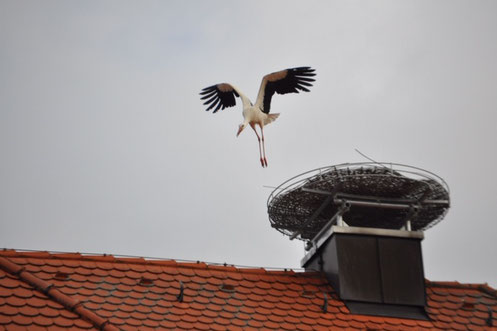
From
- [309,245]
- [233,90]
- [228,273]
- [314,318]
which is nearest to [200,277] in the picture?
[228,273]

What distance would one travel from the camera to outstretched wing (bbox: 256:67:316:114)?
15.2 metres

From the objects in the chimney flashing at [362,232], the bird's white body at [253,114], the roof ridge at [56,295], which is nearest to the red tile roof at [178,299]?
the roof ridge at [56,295]

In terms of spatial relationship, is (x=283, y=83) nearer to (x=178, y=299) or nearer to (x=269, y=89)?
(x=269, y=89)

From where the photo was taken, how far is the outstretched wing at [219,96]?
15.7 m

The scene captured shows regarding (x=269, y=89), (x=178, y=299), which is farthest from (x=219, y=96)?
(x=178, y=299)

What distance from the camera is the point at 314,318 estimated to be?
41.6ft

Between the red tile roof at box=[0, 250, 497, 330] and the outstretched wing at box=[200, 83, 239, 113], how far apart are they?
347 centimetres

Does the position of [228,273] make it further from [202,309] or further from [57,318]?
[57,318]

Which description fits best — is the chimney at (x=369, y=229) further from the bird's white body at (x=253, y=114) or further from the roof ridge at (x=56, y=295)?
the roof ridge at (x=56, y=295)

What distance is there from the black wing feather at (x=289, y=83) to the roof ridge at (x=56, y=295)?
5464 millimetres

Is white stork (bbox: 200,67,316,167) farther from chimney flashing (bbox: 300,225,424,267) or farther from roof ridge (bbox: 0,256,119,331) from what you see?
roof ridge (bbox: 0,256,119,331)

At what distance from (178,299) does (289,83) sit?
189 inches

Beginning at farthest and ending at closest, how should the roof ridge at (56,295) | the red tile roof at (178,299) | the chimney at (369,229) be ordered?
the chimney at (369,229) → the red tile roof at (178,299) → the roof ridge at (56,295)

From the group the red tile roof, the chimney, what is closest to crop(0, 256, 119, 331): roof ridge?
the red tile roof
